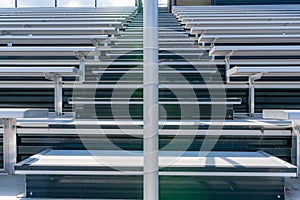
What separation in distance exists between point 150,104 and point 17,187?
1064 millimetres

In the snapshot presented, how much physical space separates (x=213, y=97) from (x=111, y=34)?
1.77m

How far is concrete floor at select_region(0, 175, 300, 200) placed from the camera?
1380 mm

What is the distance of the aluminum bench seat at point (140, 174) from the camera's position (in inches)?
49.8

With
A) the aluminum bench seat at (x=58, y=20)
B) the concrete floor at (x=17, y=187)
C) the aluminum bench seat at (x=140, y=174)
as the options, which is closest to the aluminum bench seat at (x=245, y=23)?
the aluminum bench seat at (x=58, y=20)

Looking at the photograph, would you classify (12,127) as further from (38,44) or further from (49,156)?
(38,44)

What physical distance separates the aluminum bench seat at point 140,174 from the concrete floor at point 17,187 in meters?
0.07

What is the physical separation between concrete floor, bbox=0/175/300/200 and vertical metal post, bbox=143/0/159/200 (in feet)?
2.87

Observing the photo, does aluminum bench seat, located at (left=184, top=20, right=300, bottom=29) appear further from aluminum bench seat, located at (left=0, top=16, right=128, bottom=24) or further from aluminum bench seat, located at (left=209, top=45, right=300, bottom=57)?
aluminum bench seat, located at (left=209, top=45, right=300, bottom=57)

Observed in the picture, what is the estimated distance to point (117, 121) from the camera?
5.61ft

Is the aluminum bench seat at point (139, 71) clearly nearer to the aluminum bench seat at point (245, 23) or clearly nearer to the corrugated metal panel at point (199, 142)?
the corrugated metal panel at point (199, 142)

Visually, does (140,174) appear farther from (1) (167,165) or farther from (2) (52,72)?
(2) (52,72)

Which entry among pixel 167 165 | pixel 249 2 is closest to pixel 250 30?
pixel 167 165

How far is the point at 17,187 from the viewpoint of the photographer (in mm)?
1487

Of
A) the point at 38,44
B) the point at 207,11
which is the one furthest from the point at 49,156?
the point at 207,11
